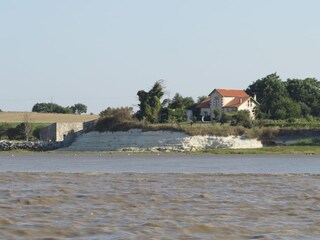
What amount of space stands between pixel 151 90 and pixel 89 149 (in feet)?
52.6

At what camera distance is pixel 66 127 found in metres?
92.5

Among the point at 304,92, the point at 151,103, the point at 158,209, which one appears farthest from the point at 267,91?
the point at 158,209

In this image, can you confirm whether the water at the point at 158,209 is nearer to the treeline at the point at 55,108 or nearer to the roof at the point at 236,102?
the roof at the point at 236,102

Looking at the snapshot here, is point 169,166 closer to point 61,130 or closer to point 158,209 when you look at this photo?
point 158,209

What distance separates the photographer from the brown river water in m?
15.3

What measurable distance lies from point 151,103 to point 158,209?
7001 centimetres

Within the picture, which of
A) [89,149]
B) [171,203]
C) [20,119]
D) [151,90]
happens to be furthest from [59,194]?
[20,119]

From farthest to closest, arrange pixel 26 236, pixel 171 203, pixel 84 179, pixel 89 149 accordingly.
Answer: pixel 89 149
pixel 84 179
pixel 171 203
pixel 26 236

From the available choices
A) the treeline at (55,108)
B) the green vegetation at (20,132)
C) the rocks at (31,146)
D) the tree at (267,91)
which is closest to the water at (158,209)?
the rocks at (31,146)

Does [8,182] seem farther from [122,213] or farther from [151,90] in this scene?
[151,90]

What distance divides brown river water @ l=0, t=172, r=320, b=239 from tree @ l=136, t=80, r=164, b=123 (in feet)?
186

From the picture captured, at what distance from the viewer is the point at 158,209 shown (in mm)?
18859

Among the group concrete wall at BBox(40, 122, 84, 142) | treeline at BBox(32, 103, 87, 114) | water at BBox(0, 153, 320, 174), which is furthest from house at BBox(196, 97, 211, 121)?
treeline at BBox(32, 103, 87, 114)

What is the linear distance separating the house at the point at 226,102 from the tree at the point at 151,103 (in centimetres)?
1427
